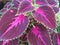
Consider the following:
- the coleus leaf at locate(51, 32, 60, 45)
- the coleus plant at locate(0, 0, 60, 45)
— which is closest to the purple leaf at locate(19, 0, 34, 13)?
the coleus plant at locate(0, 0, 60, 45)

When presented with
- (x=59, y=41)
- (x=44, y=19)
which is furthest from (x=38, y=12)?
(x=59, y=41)

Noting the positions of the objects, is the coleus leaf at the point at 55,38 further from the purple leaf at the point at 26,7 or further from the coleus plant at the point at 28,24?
the purple leaf at the point at 26,7

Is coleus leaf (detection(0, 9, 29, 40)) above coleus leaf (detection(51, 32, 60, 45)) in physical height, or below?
above

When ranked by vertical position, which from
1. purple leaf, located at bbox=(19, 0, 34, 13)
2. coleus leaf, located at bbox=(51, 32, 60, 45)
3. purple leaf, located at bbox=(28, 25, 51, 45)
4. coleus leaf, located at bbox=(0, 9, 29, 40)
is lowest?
coleus leaf, located at bbox=(51, 32, 60, 45)

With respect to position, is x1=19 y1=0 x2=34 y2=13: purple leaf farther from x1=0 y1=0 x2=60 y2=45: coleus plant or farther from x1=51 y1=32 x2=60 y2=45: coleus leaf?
x1=51 y1=32 x2=60 y2=45: coleus leaf

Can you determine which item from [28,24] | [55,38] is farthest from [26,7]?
[55,38]

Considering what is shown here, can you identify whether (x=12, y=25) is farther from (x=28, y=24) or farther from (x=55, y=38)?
(x=55, y=38)
